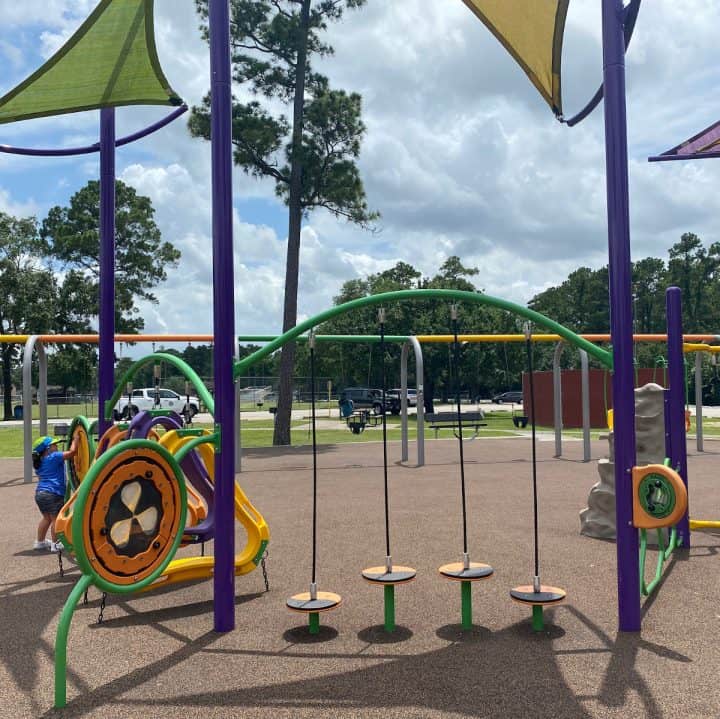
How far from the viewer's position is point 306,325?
201 inches

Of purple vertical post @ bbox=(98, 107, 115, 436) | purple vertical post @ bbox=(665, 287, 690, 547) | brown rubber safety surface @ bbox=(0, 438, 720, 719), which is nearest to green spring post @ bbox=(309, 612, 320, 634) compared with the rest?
brown rubber safety surface @ bbox=(0, 438, 720, 719)

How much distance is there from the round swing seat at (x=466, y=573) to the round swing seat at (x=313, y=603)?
2.52ft

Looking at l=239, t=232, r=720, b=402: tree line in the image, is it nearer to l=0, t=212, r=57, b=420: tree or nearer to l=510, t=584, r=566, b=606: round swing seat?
l=510, t=584, r=566, b=606: round swing seat

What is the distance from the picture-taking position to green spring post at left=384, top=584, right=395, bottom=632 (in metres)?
4.86

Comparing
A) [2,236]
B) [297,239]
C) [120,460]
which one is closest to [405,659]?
→ [120,460]

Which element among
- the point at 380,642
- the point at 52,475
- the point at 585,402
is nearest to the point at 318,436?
the point at 585,402

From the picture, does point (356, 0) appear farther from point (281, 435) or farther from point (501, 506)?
point (501, 506)

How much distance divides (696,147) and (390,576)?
18.8 ft

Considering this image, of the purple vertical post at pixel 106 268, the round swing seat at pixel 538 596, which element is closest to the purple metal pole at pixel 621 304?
the round swing seat at pixel 538 596

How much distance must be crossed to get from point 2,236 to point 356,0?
26.2 meters

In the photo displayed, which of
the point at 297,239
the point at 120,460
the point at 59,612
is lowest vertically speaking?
the point at 59,612

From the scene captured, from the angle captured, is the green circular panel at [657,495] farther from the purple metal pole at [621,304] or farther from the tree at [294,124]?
the tree at [294,124]

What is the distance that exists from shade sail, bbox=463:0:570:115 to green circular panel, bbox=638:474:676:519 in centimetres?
302

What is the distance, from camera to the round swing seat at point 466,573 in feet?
15.6
